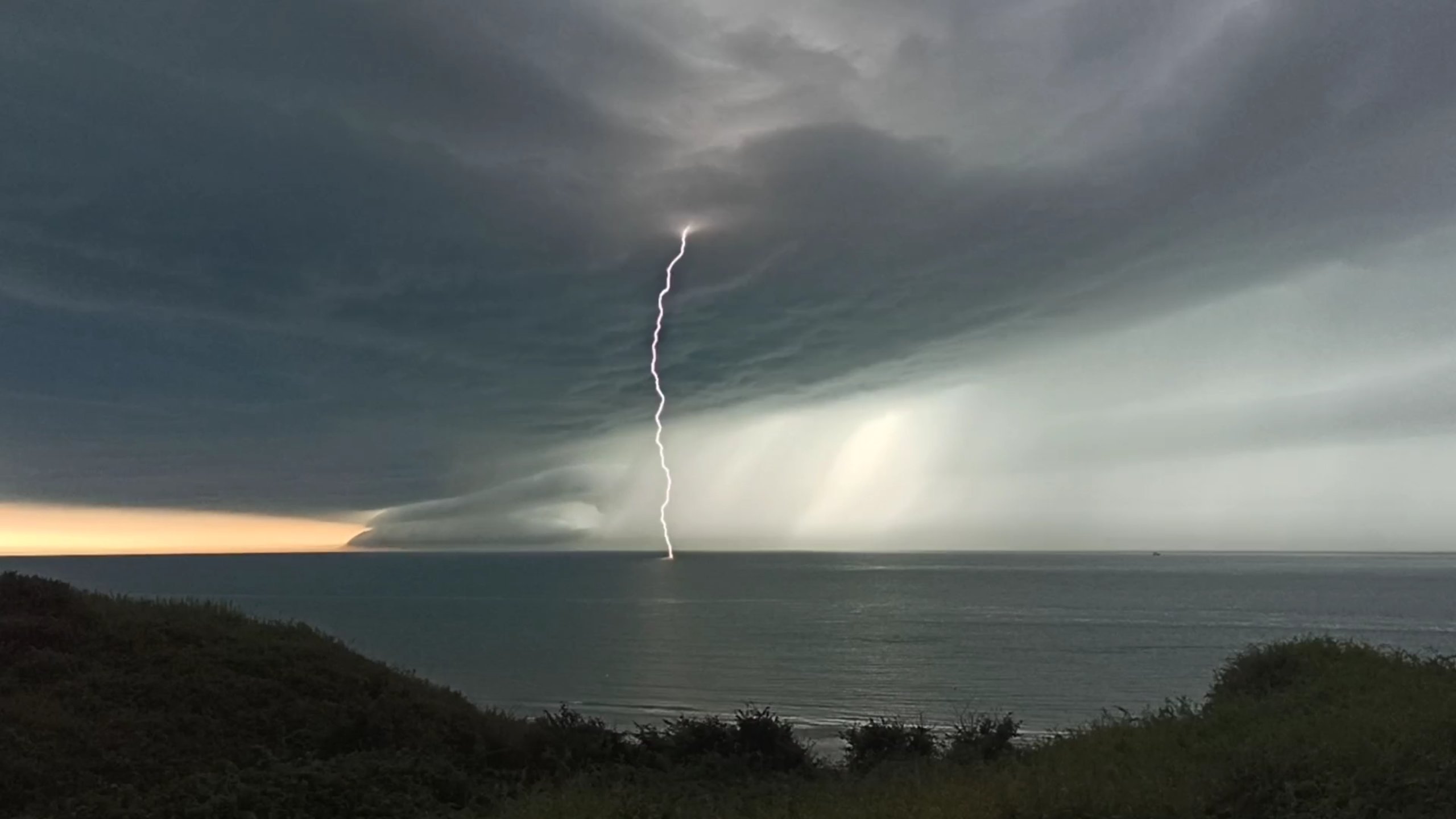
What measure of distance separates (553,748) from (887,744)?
27.5 ft

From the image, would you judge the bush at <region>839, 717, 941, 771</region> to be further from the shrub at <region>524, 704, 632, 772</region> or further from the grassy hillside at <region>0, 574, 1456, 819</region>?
the shrub at <region>524, 704, 632, 772</region>

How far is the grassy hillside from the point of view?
13.5 meters

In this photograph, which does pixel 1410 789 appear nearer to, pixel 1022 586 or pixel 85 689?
pixel 85 689

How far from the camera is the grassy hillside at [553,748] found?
1351 cm

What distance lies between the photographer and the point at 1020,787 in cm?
1341

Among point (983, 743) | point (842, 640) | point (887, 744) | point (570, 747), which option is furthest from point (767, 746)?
point (842, 640)

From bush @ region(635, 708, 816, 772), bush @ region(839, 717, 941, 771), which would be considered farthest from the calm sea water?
bush @ region(635, 708, 816, 772)

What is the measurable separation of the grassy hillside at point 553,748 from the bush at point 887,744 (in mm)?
74

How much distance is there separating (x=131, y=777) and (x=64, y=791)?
116cm

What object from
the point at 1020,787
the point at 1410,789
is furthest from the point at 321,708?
the point at 1410,789

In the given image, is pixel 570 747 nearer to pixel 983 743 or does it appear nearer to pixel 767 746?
pixel 767 746

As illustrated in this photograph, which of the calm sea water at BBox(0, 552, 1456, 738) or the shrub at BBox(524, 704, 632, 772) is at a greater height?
the shrub at BBox(524, 704, 632, 772)

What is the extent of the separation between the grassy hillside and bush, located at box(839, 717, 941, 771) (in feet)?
0.24

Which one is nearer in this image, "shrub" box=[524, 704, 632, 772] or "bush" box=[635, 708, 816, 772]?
"shrub" box=[524, 704, 632, 772]
